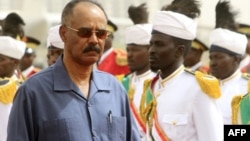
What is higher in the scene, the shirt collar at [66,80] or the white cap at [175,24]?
the white cap at [175,24]

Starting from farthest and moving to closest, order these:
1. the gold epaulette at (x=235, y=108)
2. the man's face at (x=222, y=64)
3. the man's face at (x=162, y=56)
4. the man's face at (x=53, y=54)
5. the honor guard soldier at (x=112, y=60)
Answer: the honor guard soldier at (x=112, y=60), the man's face at (x=222, y=64), the man's face at (x=53, y=54), the gold epaulette at (x=235, y=108), the man's face at (x=162, y=56)

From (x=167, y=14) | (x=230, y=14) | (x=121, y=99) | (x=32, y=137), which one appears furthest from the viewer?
(x=230, y=14)

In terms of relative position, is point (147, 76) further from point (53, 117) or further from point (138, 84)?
point (53, 117)

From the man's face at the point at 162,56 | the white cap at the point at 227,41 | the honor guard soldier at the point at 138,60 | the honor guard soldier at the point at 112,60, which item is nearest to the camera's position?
the man's face at the point at 162,56

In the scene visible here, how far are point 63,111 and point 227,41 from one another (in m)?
4.31

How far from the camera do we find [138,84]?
31.7 ft

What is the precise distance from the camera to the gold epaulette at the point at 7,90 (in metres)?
7.27

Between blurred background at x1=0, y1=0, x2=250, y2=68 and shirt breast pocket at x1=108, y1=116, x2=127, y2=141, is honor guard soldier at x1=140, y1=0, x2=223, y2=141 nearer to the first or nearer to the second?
shirt breast pocket at x1=108, y1=116, x2=127, y2=141

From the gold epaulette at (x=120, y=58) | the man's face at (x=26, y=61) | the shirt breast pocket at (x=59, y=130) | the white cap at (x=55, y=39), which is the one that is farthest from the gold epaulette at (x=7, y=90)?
the man's face at (x=26, y=61)

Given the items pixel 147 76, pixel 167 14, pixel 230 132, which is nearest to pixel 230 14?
pixel 147 76

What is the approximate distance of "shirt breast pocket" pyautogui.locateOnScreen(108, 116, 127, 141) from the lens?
4785mm

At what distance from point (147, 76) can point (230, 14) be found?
1312 millimetres

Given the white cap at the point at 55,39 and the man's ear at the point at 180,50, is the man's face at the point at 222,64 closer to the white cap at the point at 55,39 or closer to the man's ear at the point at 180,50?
the white cap at the point at 55,39

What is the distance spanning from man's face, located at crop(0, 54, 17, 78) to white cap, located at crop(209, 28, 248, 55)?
1939mm
